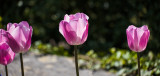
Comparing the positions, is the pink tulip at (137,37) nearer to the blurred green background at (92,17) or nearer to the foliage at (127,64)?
the foliage at (127,64)

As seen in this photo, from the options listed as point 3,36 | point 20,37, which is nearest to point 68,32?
point 20,37

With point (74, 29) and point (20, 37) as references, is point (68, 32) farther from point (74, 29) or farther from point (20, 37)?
point (20, 37)

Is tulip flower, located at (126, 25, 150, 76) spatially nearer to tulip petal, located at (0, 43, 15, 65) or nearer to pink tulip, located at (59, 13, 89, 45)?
pink tulip, located at (59, 13, 89, 45)

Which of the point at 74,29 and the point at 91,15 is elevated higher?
the point at 91,15

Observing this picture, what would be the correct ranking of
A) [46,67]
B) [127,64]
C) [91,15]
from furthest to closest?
[91,15] < [46,67] < [127,64]

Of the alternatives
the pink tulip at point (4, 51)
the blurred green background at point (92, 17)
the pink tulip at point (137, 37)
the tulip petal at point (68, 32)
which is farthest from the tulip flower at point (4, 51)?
the blurred green background at point (92, 17)

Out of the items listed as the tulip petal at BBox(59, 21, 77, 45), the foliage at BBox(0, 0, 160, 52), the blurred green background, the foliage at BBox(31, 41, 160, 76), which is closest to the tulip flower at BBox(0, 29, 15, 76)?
the tulip petal at BBox(59, 21, 77, 45)
